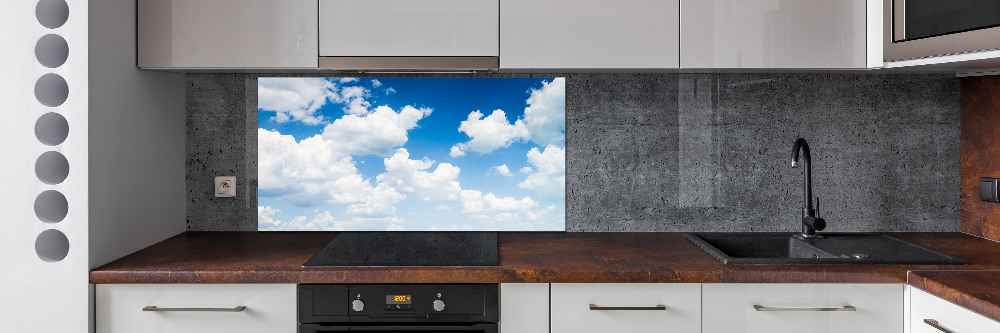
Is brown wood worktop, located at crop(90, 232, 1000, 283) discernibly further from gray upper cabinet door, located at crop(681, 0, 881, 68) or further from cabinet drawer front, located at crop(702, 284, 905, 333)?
gray upper cabinet door, located at crop(681, 0, 881, 68)

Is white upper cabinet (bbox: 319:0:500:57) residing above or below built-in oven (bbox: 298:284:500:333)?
above

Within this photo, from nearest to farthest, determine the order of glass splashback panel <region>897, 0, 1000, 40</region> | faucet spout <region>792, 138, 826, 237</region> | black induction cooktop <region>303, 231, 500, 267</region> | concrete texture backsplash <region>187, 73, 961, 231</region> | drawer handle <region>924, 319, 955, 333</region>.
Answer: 1. drawer handle <region>924, 319, 955, 333</region>
2. glass splashback panel <region>897, 0, 1000, 40</region>
3. black induction cooktop <region>303, 231, 500, 267</region>
4. faucet spout <region>792, 138, 826, 237</region>
5. concrete texture backsplash <region>187, 73, 961, 231</region>

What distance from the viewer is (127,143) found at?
75.5 inches

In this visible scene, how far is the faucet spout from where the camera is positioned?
2074mm

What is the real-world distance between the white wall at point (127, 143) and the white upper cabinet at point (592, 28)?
1096mm

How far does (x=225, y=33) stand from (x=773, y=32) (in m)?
1.64

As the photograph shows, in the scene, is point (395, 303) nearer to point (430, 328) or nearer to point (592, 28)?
point (430, 328)

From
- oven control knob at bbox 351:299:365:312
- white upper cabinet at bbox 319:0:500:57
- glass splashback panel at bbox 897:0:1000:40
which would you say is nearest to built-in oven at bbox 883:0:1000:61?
glass splashback panel at bbox 897:0:1000:40

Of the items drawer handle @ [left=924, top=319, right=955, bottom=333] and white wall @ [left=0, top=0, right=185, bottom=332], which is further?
white wall @ [left=0, top=0, right=185, bottom=332]

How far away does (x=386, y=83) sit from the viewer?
235cm

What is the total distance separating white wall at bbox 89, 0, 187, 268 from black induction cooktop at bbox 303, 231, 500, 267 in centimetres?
56

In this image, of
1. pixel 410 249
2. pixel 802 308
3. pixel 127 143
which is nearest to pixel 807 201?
A: pixel 802 308

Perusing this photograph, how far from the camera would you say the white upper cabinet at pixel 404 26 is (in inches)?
77.2
